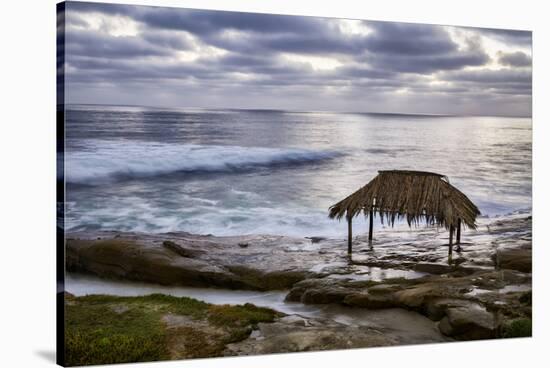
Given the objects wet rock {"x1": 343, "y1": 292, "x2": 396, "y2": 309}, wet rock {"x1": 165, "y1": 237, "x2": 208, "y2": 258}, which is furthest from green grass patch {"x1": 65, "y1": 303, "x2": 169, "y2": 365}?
wet rock {"x1": 343, "y1": 292, "x2": 396, "y2": 309}

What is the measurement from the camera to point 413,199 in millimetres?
12375

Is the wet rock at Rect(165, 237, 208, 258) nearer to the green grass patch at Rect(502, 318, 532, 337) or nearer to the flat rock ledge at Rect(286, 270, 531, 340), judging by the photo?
the flat rock ledge at Rect(286, 270, 531, 340)

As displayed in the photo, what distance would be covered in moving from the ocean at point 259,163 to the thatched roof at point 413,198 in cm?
14

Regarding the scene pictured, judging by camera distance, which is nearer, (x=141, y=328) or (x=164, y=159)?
(x=141, y=328)

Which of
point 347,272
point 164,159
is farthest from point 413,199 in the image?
point 164,159

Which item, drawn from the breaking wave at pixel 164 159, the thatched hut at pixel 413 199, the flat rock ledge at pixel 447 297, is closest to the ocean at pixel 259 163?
the breaking wave at pixel 164 159

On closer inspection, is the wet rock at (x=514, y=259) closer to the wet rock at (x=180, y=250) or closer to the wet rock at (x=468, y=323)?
the wet rock at (x=468, y=323)

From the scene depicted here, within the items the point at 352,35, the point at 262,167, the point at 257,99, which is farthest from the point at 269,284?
the point at 352,35

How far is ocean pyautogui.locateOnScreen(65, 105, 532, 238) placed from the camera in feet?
35.9

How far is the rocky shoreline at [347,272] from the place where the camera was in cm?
1126

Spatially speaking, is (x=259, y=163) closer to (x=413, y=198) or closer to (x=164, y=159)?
(x=164, y=159)

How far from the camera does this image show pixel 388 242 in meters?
12.4

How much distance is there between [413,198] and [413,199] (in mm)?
13

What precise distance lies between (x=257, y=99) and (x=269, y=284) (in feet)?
7.53
